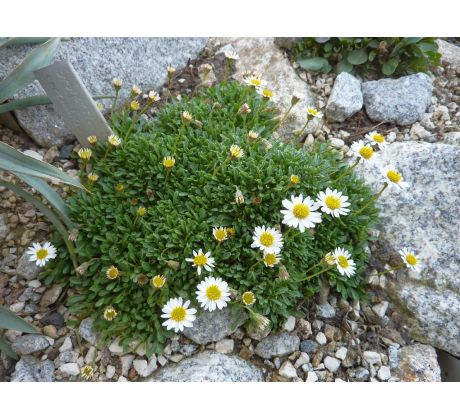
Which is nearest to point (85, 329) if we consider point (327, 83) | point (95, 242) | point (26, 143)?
point (95, 242)

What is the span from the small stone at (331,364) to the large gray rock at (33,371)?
1.41 metres

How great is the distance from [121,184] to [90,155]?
0.80ft

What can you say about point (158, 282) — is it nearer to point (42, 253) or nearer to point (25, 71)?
point (42, 253)

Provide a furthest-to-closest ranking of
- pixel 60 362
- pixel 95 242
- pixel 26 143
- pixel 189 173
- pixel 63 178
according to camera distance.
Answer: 1. pixel 26 143
2. pixel 189 173
3. pixel 95 242
4. pixel 60 362
5. pixel 63 178

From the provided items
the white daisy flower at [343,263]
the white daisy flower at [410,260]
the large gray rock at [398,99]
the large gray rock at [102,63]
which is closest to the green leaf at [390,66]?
the large gray rock at [398,99]

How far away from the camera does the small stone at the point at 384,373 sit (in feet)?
8.16

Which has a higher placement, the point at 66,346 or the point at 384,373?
the point at 66,346

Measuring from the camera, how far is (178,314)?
7.57 ft

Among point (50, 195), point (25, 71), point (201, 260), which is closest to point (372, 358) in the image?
point (201, 260)

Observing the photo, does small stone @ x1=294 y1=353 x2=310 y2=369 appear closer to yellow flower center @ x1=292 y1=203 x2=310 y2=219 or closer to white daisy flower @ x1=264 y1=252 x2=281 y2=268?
white daisy flower @ x1=264 y1=252 x2=281 y2=268

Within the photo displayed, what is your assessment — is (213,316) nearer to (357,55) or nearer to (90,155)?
(90,155)

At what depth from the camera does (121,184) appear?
2762mm

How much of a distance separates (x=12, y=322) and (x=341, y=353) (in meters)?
1.69

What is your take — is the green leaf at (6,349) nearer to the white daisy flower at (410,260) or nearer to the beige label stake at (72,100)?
the beige label stake at (72,100)
